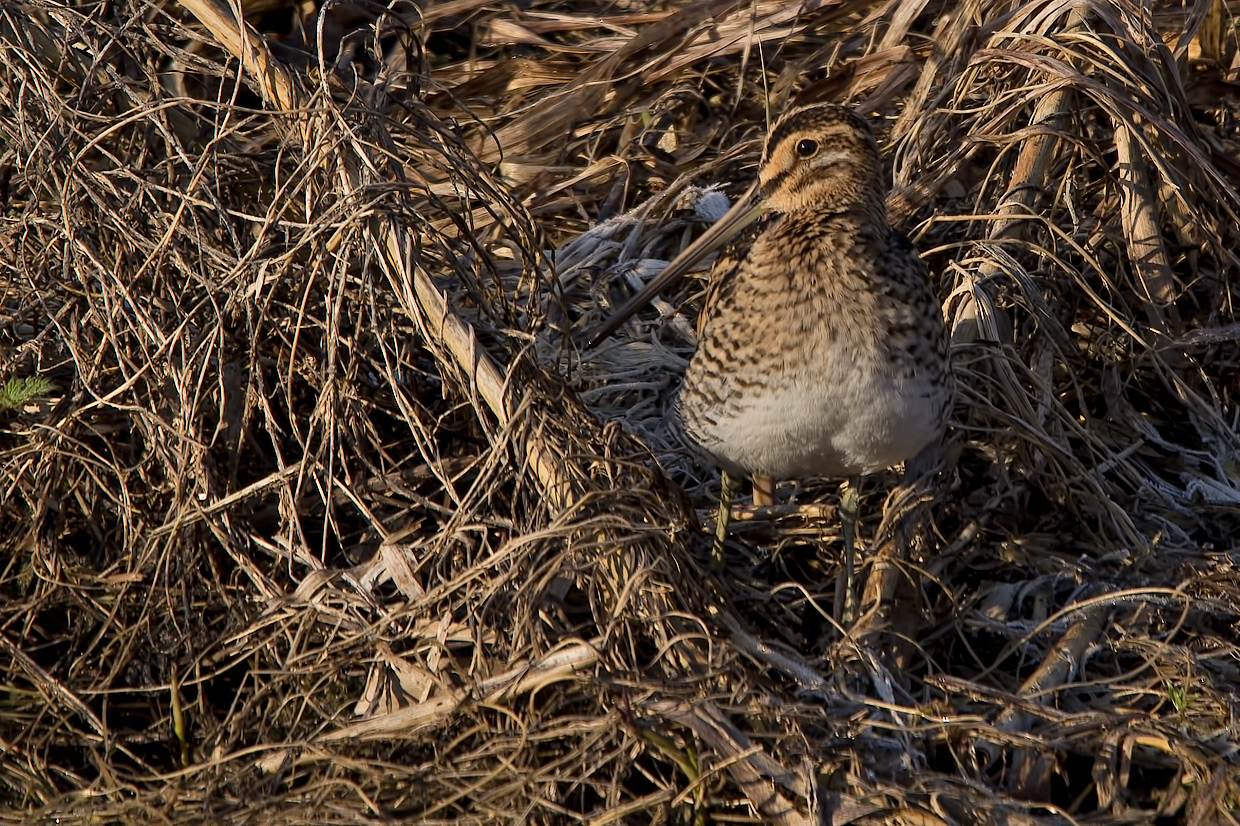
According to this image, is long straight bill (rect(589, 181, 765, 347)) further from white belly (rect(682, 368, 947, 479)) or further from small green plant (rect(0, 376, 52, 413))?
small green plant (rect(0, 376, 52, 413))

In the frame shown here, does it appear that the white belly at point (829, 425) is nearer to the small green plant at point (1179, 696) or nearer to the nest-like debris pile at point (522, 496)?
the nest-like debris pile at point (522, 496)

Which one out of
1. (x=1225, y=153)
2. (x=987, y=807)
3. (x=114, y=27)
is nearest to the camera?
(x=987, y=807)

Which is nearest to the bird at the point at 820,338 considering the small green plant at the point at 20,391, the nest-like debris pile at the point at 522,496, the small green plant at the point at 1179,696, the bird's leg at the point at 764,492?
the bird's leg at the point at 764,492

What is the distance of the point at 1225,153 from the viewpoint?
181 inches

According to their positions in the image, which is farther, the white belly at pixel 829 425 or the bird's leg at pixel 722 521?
the bird's leg at pixel 722 521

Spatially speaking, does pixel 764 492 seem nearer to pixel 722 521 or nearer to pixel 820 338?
pixel 722 521

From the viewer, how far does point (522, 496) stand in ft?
11.0

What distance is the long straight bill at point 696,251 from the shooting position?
12.5 ft

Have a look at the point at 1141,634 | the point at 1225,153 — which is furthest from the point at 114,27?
the point at 1225,153

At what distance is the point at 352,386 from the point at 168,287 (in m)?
0.48

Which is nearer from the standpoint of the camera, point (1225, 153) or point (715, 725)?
point (715, 725)

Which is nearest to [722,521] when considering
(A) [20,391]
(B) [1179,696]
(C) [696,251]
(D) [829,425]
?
(D) [829,425]

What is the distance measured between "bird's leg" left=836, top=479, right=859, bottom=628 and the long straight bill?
2.20ft

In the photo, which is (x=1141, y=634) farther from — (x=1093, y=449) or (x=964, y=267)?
(x=964, y=267)
